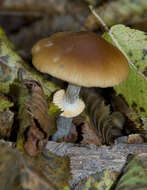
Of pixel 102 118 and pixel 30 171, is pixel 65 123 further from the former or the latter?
pixel 30 171

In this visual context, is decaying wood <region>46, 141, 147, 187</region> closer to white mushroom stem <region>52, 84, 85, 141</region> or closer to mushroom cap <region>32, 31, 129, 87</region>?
white mushroom stem <region>52, 84, 85, 141</region>

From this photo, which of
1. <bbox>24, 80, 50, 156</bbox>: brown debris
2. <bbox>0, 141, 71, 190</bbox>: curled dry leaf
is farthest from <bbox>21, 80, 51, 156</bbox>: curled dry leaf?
<bbox>0, 141, 71, 190</bbox>: curled dry leaf

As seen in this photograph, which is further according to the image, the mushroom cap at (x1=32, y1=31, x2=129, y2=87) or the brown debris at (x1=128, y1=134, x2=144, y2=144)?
the brown debris at (x1=128, y1=134, x2=144, y2=144)

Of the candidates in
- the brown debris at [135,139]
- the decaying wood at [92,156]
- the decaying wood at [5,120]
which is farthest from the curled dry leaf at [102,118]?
the decaying wood at [5,120]

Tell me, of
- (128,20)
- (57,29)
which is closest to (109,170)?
(128,20)

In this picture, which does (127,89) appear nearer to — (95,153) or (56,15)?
(95,153)

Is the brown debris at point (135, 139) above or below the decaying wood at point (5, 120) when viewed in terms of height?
below

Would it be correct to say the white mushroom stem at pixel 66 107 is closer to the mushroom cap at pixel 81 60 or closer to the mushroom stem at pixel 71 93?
the mushroom stem at pixel 71 93
